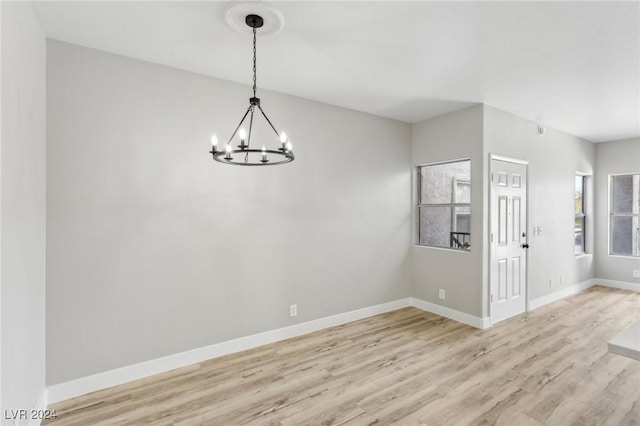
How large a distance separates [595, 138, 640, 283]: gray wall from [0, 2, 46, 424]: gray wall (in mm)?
8197

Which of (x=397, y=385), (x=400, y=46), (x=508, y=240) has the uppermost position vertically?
(x=400, y=46)

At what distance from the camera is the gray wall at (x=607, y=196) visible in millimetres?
5562

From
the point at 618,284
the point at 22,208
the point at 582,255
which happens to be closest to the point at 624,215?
the point at 582,255

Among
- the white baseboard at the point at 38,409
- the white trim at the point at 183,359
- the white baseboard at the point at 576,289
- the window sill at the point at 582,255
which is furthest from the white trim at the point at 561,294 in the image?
the white baseboard at the point at 38,409

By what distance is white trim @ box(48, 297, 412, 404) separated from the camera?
245 cm

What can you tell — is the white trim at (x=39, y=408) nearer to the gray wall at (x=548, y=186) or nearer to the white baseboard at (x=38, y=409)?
the white baseboard at (x=38, y=409)

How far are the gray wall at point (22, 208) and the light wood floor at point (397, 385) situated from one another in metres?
0.66

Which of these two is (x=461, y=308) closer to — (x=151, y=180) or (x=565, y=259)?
(x=565, y=259)

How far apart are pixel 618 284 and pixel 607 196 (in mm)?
1643

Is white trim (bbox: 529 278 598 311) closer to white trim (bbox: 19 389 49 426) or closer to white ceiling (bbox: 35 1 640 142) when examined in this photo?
white ceiling (bbox: 35 1 640 142)

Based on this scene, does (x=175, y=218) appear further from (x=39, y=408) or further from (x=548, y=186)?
(x=548, y=186)

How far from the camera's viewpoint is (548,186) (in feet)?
16.0

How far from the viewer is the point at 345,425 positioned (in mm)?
2127

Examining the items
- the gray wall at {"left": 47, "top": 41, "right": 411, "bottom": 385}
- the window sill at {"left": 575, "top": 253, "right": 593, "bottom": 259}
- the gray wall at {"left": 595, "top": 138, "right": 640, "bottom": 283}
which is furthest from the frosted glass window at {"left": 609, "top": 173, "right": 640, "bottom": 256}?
the gray wall at {"left": 47, "top": 41, "right": 411, "bottom": 385}
